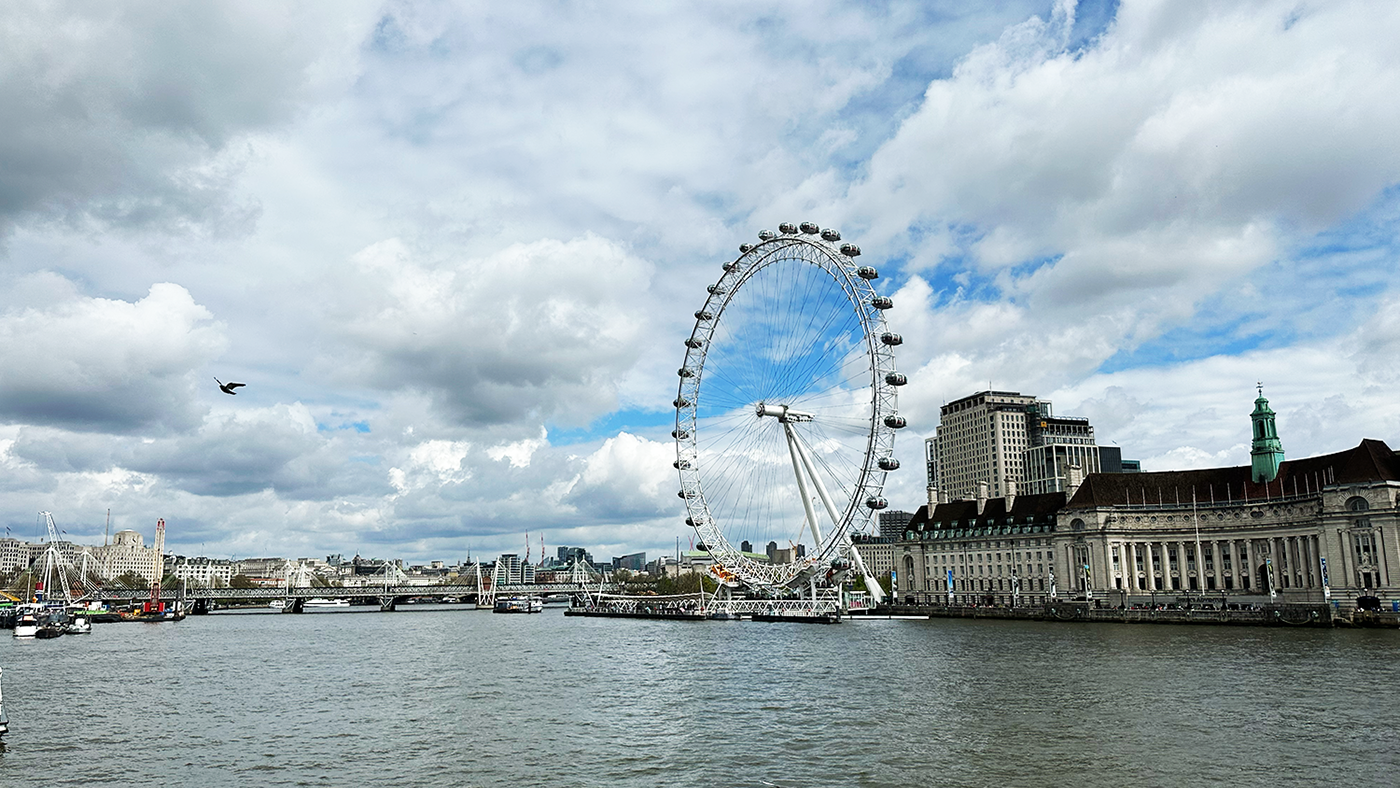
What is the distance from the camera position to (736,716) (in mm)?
40750

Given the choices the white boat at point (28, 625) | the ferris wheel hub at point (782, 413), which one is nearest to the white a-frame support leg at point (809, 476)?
the ferris wheel hub at point (782, 413)

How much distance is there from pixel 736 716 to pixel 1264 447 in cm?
11130

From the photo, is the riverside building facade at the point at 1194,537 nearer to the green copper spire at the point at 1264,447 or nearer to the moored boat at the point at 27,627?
the green copper spire at the point at 1264,447

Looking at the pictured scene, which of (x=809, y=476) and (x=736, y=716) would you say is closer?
(x=736, y=716)

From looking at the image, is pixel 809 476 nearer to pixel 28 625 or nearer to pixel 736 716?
pixel 736 716

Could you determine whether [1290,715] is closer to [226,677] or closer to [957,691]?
[957,691]

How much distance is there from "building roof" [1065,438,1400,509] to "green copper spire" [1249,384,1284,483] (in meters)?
1.06

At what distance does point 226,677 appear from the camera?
198ft

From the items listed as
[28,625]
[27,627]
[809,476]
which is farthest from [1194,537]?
[28,625]

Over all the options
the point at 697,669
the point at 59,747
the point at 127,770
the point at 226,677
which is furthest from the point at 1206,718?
the point at 226,677

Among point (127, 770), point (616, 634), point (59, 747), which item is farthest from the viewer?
point (616, 634)

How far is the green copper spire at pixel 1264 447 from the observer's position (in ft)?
411

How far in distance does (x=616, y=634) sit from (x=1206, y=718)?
75901 mm

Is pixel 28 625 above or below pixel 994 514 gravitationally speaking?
below
